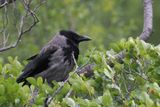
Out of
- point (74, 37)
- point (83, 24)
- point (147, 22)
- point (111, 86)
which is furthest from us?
point (83, 24)

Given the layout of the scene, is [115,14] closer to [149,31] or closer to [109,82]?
[149,31]

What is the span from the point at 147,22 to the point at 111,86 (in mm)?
1574

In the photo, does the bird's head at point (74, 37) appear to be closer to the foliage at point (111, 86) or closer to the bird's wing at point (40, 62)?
the bird's wing at point (40, 62)

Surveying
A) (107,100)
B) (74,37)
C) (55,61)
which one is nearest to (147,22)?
(107,100)

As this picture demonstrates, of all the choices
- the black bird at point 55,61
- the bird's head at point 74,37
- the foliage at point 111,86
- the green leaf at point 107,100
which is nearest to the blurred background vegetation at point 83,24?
the bird's head at point 74,37

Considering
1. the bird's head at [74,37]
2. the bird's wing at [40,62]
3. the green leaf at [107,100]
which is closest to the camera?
the green leaf at [107,100]

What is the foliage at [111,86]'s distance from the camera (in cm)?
414

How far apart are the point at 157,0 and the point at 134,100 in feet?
35.8

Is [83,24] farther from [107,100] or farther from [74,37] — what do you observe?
[107,100]

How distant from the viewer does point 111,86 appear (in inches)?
169

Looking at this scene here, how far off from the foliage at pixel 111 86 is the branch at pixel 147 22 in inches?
27.6

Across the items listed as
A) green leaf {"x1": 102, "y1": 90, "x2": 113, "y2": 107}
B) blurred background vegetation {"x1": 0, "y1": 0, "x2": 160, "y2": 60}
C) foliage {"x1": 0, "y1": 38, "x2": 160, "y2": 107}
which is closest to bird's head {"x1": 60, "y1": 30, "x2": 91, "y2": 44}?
foliage {"x1": 0, "y1": 38, "x2": 160, "y2": 107}

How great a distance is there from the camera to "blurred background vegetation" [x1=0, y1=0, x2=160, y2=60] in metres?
14.0

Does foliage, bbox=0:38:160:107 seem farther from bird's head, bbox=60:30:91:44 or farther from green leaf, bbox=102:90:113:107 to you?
bird's head, bbox=60:30:91:44
